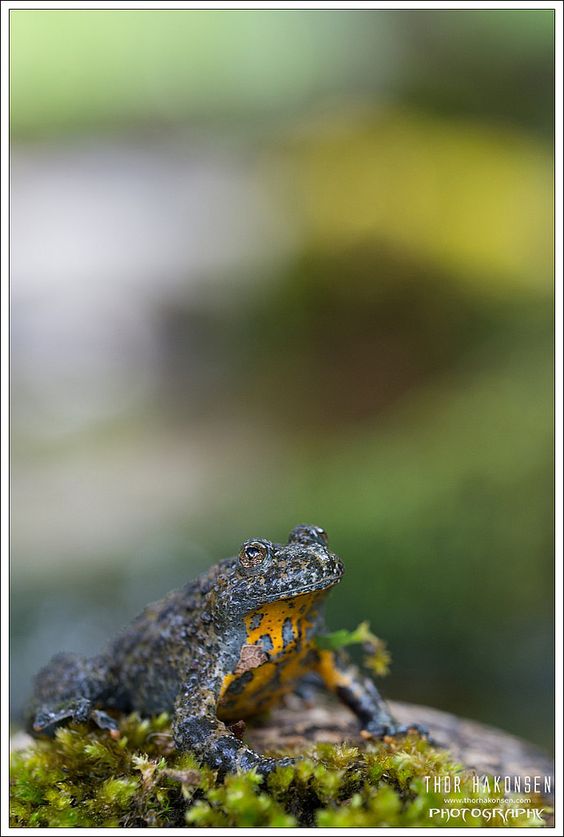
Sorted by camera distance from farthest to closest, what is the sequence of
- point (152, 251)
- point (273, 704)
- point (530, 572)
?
point (152, 251) < point (530, 572) < point (273, 704)

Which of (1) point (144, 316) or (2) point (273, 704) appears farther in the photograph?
(1) point (144, 316)

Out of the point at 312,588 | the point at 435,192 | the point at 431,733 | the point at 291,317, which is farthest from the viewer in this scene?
the point at 291,317

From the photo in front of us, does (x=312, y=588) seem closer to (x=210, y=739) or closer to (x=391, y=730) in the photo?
(x=210, y=739)

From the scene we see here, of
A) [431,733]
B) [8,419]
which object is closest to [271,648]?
[431,733]

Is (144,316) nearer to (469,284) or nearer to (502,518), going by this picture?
(469,284)

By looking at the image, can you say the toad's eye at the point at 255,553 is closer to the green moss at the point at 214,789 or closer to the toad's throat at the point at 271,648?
the toad's throat at the point at 271,648

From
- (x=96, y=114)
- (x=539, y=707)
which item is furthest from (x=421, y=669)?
(x=96, y=114)

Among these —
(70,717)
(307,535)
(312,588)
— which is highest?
(307,535)

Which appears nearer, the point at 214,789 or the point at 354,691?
the point at 214,789
